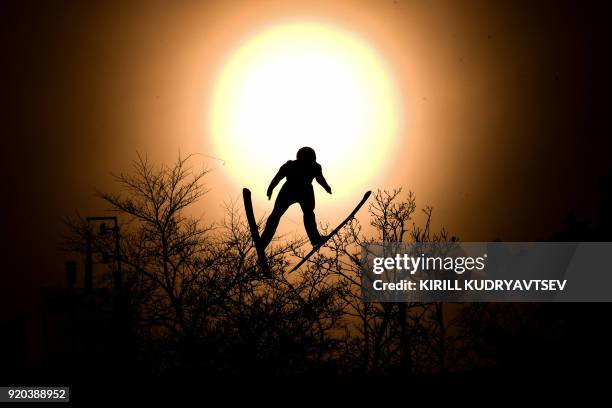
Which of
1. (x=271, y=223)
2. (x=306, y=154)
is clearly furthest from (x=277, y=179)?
(x=271, y=223)

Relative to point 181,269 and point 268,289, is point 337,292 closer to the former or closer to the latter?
point 268,289

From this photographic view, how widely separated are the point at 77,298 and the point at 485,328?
12090mm

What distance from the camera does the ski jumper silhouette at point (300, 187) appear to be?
1045cm

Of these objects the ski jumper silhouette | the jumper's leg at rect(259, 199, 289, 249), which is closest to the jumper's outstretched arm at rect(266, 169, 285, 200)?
the ski jumper silhouette

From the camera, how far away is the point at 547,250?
1966cm

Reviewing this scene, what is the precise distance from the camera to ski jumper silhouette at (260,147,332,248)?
10453 mm

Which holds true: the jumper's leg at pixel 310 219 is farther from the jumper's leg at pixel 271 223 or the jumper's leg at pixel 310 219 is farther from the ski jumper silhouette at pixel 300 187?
the jumper's leg at pixel 271 223

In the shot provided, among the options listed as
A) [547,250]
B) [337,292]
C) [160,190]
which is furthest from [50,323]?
[547,250]

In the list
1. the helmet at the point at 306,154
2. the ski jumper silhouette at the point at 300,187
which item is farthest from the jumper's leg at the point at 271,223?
the helmet at the point at 306,154

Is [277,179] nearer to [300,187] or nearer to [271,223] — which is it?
[300,187]

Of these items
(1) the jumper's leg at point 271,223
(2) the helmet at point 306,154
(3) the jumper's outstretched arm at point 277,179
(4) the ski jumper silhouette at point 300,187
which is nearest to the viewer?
(2) the helmet at point 306,154

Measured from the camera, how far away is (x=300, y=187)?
423 inches

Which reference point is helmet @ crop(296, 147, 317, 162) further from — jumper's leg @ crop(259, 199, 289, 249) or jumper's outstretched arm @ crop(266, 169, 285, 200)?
jumper's leg @ crop(259, 199, 289, 249)

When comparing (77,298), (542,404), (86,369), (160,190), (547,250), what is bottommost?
(542,404)
